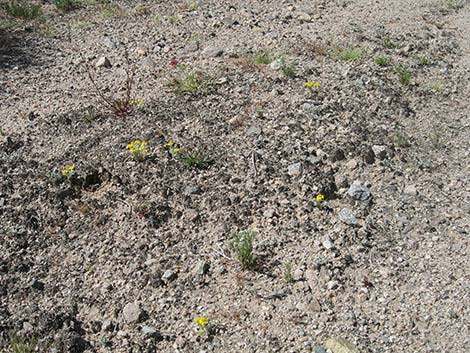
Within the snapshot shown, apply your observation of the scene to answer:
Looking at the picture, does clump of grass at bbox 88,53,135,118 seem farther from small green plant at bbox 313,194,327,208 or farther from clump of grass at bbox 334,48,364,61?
clump of grass at bbox 334,48,364,61

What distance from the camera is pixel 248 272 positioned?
205 inches

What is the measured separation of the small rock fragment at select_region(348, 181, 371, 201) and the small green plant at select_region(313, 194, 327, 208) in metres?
0.28

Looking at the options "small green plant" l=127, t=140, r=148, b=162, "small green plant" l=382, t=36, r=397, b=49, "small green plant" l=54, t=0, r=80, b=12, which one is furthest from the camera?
"small green plant" l=54, t=0, r=80, b=12

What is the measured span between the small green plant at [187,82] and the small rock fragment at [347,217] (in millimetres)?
2513

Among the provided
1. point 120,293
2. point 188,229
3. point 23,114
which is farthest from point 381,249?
point 23,114

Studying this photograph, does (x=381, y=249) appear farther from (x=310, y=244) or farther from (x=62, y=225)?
(x=62, y=225)

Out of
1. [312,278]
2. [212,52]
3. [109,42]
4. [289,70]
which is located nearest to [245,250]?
[312,278]

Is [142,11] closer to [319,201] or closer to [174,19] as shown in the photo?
[174,19]

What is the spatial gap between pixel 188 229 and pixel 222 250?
43cm

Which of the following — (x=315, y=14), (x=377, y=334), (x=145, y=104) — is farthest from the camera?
(x=315, y=14)

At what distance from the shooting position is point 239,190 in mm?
5945

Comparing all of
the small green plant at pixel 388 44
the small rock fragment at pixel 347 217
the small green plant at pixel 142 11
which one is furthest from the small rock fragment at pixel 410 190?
the small green plant at pixel 142 11

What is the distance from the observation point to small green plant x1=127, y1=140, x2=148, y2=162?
20.6 feet

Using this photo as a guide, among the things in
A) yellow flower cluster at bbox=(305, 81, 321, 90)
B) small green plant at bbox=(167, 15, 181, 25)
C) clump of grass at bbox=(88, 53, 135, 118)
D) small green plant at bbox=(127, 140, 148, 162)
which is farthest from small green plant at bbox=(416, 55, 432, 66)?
small green plant at bbox=(127, 140, 148, 162)
